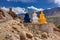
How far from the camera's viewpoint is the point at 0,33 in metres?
17.1

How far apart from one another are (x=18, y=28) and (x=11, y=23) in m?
0.95

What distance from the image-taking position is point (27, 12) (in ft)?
106

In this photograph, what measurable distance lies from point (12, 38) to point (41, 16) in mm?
17695

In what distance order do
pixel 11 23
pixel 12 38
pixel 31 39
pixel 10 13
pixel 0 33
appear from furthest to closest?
1. pixel 10 13
2. pixel 11 23
3. pixel 31 39
4. pixel 0 33
5. pixel 12 38

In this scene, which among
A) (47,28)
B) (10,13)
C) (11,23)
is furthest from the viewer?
(47,28)

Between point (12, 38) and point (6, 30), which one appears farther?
point (6, 30)

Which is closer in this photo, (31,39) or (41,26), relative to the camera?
(31,39)

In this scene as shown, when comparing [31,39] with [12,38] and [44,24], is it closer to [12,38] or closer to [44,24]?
[12,38]

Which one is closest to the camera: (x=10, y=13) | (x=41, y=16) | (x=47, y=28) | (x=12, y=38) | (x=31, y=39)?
(x=12, y=38)

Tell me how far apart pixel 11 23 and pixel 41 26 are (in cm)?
946

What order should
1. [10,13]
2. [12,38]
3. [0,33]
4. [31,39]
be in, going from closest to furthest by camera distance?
[12,38]
[0,33]
[31,39]
[10,13]

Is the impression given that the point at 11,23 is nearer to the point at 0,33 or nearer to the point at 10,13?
the point at 0,33

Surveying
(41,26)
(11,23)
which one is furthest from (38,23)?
(11,23)

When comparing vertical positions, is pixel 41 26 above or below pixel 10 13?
below
